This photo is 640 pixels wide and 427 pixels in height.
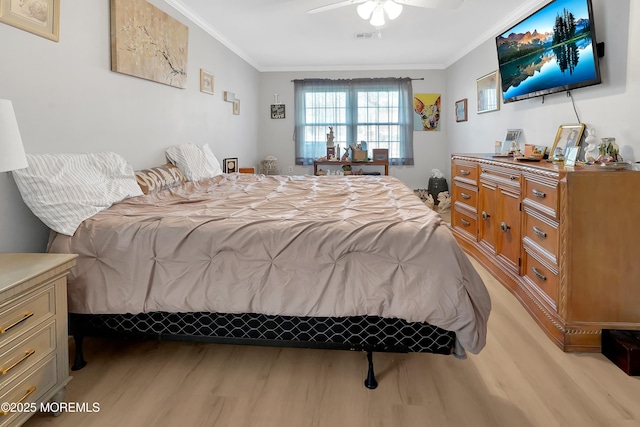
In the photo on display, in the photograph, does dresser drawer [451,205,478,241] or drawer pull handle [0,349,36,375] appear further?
dresser drawer [451,205,478,241]

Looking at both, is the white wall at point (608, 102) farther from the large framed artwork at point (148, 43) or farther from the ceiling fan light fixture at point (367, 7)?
the large framed artwork at point (148, 43)

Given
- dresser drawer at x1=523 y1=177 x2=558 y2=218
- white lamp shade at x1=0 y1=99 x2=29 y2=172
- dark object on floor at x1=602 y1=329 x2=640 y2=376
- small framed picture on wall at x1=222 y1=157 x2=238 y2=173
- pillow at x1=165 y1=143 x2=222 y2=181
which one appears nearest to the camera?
white lamp shade at x1=0 y1=99 x2=29 y2=172

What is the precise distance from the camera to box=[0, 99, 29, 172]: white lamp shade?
139 centimetres

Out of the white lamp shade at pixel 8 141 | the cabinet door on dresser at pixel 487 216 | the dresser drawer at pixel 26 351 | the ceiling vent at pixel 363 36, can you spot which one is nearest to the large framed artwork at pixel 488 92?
the ceiling vent at pixel 363 36

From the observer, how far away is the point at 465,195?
3789mm

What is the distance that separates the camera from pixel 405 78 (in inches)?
251

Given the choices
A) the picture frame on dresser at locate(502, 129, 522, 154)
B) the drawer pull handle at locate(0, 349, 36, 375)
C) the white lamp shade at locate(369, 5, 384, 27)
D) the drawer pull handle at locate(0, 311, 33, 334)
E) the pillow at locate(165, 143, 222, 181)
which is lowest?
the drawer pull handle at locate(0, 349, 36, 375)

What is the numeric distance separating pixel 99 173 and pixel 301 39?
3.37 metres

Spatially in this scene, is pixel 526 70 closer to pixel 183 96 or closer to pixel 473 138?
pixel 473 138

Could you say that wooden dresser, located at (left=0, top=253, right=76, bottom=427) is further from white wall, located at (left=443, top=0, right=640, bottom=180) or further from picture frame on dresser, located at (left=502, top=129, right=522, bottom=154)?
picture frame on dresser, located at (left=502, top=129, right=522, bottom=154)

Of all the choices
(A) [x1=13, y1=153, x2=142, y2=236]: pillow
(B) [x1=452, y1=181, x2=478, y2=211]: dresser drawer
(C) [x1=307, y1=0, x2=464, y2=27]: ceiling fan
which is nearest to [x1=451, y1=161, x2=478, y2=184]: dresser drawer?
(B) [x1=452, y1=181, x2=478, y2=211]: dresser drawer

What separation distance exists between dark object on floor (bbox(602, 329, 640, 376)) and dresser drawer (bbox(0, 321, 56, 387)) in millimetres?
2455

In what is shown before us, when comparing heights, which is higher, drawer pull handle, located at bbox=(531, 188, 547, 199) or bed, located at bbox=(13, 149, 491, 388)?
drawer pull handle, located at bbox=(531, 188, 547, 199)

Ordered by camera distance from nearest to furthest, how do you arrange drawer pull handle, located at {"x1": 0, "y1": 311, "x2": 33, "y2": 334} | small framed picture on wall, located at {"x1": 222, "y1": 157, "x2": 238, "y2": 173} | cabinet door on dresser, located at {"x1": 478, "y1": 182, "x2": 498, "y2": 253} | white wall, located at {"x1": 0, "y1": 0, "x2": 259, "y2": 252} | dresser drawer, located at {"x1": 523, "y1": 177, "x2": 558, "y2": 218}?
drawer pull handle, located at {"x1": 0, "y1": 311, "x2": 33, "y2": 334} → white wall, located at {"x1": 0, "y1": 0, "x2": 259, "y2": 252} → dresser drawer, located at {"x1": 523, "y1": 177, "x2": 558, "y2": 218} → cabinet door on dresser, located at {"x1": 478, "y1": 182, "x2": 498, "y2": 253} → small framed picture on wall, located at {"x1": 222, "y1": 157, "x2": 238, "y2": 173}
